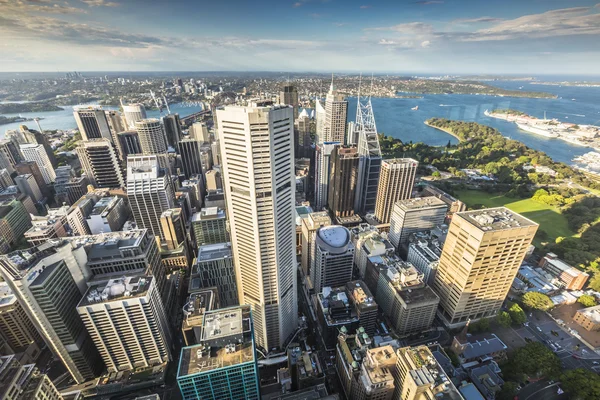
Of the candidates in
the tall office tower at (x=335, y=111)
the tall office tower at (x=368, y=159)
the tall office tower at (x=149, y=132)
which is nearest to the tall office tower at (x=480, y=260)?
the tall office tower at (x=368, y=159)

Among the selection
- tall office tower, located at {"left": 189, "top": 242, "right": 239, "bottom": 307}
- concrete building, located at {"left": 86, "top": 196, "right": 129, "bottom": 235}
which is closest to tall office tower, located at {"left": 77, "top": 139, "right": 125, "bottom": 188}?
concrete building, located at {"left": 86, "top": 196, "right": 129, "bottom": 235}

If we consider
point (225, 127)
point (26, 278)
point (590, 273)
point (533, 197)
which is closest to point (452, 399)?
point (225, 127)

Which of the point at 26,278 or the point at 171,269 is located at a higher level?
the point at 26,278

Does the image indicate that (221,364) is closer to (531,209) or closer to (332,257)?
(332,257)

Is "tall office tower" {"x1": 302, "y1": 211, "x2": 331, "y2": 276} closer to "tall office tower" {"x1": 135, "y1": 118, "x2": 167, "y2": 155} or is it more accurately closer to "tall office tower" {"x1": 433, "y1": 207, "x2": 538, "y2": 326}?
"tall office tower" {"x1": 433, "y1": 207, "x2": 538, "y2": 326}

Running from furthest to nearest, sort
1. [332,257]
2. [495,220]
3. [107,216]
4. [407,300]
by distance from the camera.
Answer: [107,216]
[332,257]
[407,300]
[495,220]

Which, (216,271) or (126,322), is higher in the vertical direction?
(126,322)

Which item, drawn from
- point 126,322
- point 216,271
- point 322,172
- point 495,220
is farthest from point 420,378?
point 322,172

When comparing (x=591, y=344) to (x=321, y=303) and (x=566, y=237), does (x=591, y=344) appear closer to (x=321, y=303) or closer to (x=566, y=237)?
(x=566, y=237)
